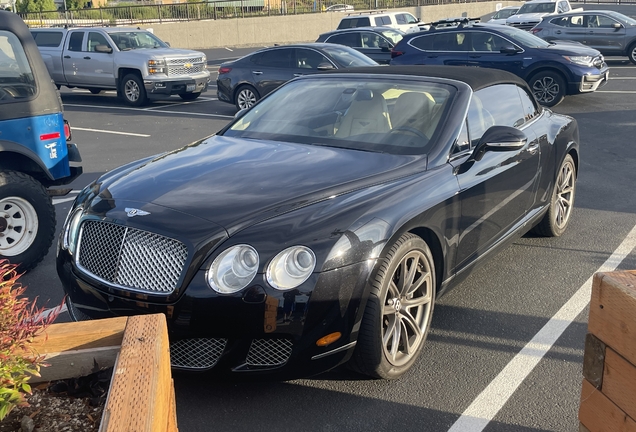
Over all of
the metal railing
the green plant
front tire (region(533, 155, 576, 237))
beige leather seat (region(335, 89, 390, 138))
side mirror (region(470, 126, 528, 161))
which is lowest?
front tire (region(533, 155, 576, 237))

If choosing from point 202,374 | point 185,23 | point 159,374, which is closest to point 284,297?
point 202,374

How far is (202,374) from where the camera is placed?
3.26 meters

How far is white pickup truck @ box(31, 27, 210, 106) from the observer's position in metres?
15.8

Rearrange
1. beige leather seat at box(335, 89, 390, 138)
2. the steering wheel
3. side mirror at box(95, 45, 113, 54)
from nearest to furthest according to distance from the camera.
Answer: the steering wheel → beige leather seat at box(335, 89, 390, 138) → side mirror at box(95, 45, 113, 54)

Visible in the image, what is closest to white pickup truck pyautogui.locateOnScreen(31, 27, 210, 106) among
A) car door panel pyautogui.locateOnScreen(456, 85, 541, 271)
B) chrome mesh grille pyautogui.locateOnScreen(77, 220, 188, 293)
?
car door panel pyautogui.locateOnScreen(456, 85, 541, 271)

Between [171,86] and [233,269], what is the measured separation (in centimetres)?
1339

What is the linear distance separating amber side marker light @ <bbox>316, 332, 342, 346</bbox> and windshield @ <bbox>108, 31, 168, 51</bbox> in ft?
48.2

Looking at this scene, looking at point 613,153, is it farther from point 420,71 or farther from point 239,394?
point 239,394

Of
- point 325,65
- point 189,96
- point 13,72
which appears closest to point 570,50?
point 325,65

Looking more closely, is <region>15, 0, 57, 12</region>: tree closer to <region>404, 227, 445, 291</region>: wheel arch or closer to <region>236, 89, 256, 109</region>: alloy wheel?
<region>236, 89, 256, 109</region>: alloy wheel

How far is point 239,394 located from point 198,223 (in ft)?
3.02

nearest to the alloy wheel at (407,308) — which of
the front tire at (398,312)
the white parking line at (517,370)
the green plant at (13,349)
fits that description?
the front tire at (398,312)

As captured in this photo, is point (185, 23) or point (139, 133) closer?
point (139, 133)

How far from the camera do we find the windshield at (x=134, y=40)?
16609mm
